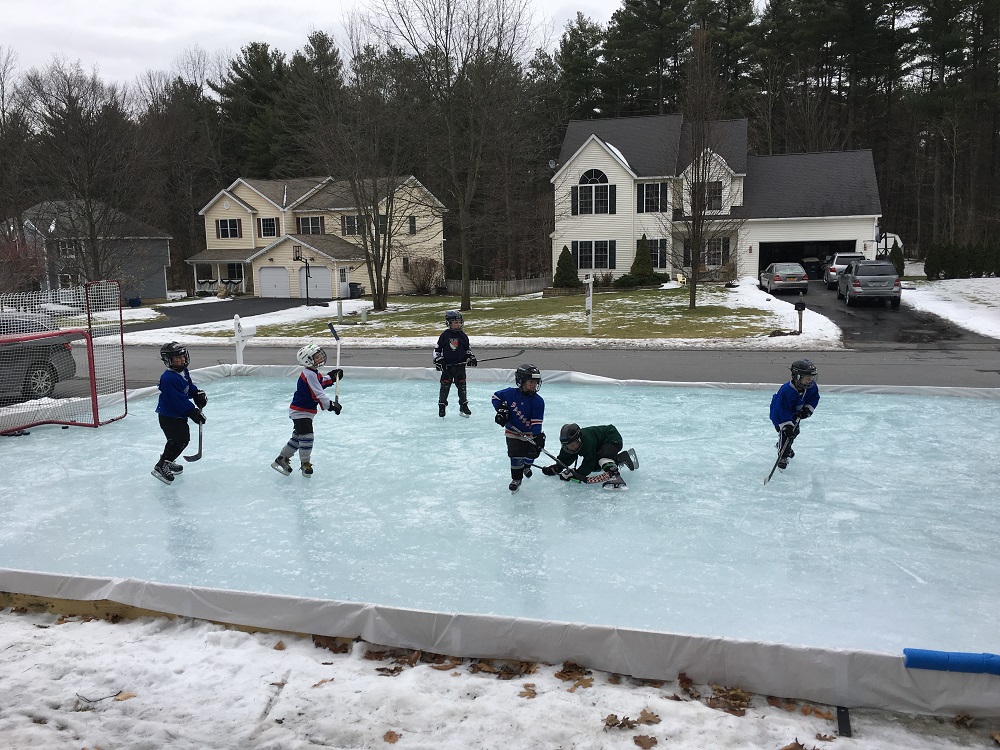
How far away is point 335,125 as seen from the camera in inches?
1471

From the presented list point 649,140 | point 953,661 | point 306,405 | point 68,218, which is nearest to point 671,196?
point 649,140

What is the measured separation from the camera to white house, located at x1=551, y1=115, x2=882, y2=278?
3962cm

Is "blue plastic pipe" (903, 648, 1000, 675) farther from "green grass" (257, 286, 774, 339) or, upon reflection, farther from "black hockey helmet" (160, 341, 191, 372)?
"green grass" (257, 286, 774, 339)

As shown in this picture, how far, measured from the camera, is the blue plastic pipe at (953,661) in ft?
14.7

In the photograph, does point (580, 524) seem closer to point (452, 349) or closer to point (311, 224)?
point (452, 349)

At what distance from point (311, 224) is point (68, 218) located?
14196 millimetres

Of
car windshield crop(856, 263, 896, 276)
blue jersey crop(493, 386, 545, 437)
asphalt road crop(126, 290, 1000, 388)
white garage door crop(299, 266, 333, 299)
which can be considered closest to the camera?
blue jersey crop(493, 386, 545, 437)

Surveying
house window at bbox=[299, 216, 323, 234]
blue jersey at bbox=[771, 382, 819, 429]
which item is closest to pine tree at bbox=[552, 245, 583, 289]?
house window at bbox=[299, 216, 323, 234]

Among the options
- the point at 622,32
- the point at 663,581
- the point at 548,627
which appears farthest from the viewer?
the point at 622,32

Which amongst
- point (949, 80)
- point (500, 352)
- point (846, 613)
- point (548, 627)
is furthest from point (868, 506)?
point (949, 80)

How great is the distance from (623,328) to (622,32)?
1537 inches

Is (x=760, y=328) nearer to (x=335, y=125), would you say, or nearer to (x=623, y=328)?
(x=623, y=328)

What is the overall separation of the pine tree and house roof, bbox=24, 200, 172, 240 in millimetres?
22557

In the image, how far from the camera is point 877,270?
95.0 ft
